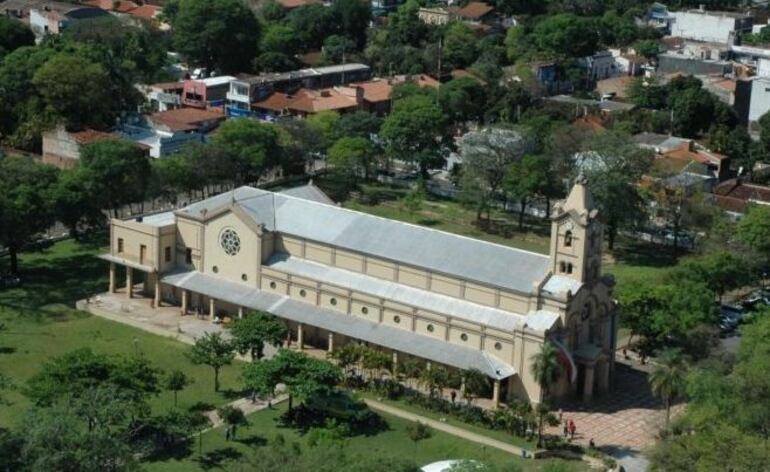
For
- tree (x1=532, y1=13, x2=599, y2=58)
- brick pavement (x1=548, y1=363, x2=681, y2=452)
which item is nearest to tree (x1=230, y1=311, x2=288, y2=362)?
brick pavement (x1=548, y1=363, x2=681, y2=452)

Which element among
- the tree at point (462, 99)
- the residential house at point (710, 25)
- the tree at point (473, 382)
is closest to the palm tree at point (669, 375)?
the tree at point (473, 382)

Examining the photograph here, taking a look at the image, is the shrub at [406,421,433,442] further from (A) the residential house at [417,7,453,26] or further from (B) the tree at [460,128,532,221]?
(A) the residential house at [417,7,453,26]

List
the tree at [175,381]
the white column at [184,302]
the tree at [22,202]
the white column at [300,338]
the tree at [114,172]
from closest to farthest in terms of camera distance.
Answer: the tree at [175,381]
the white column at [300,338]
the white column at [184,302]
the tree at [22,202]
the tree at [114,172]

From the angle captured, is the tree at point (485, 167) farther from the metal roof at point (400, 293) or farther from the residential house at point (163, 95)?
the residential house at point (163, 95)

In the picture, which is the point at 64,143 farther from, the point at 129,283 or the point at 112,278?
the point at 129,283

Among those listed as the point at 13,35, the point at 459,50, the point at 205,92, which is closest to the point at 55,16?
the point at 13,35

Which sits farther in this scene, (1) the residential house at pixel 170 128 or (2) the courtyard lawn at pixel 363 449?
(1) the residential house at pixel 170 128

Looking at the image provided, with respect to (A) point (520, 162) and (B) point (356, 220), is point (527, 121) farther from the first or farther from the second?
(B) point (356, 220)

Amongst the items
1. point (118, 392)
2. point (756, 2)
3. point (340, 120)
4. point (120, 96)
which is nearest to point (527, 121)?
point (340, 120)
